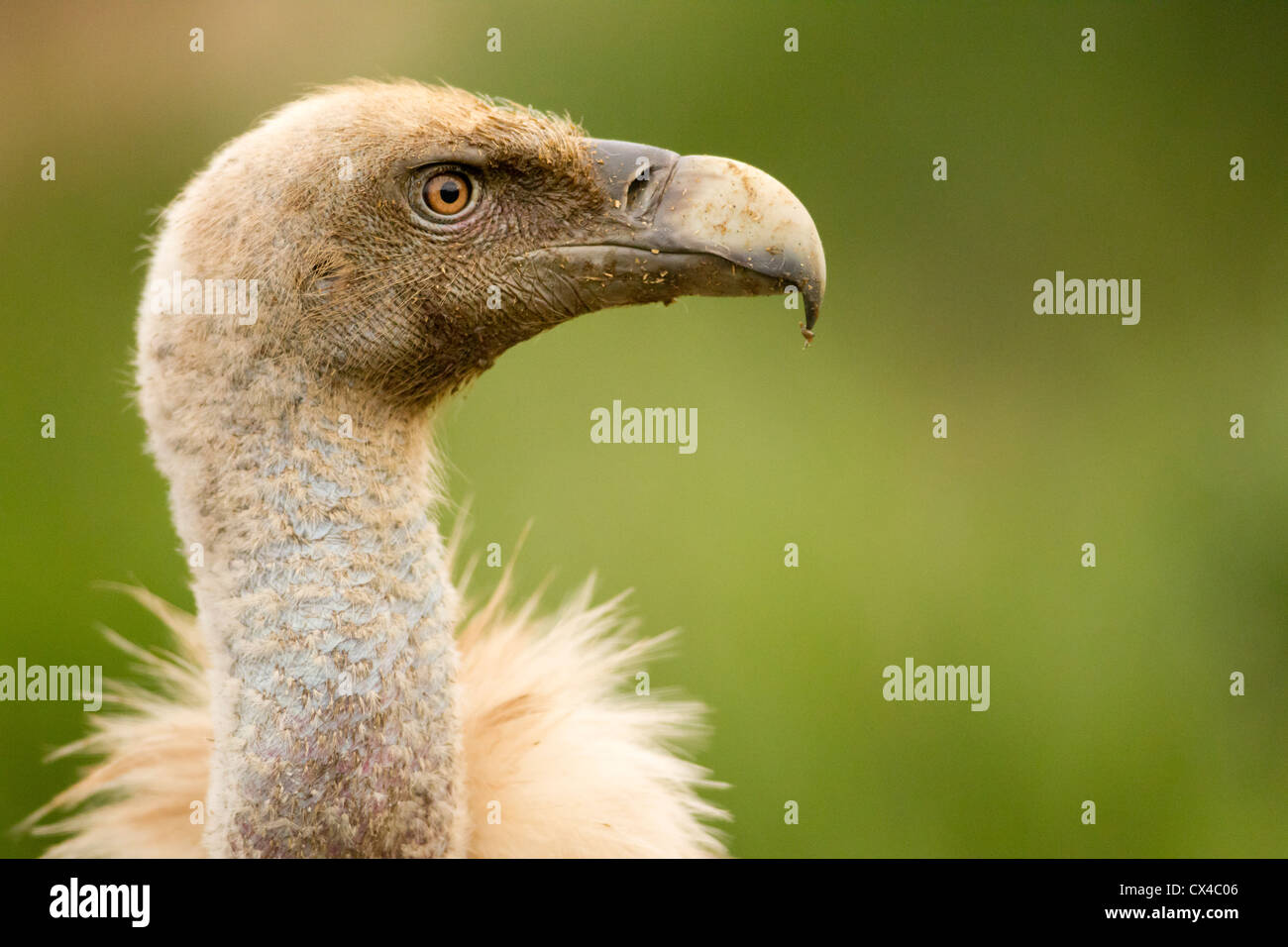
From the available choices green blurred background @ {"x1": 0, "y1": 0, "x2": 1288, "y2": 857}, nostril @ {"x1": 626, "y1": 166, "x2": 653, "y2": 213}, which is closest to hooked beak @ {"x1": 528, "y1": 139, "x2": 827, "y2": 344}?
nostril @ {"x1": 626, "y1": 166, "x2": 653, "y2": 213}

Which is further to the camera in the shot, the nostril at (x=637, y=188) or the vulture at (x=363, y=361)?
the nostril at (x=637, y=188)

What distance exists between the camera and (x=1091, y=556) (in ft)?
16.5

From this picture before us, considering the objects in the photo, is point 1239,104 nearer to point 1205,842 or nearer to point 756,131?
point 756,131

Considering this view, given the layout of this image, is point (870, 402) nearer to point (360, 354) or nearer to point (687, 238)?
point (687, 238)

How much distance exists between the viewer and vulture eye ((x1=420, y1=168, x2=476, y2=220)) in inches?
83.8

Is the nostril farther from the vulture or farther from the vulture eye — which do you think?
the vulture eye

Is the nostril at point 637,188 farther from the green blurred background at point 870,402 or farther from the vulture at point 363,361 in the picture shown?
Result: the green blurred background at point 870,402

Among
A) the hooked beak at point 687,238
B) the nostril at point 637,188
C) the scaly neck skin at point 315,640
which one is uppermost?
the nostril at point 637,188

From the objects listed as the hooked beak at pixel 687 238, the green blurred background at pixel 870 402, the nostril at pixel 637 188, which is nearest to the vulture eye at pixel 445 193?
the hooked beak at pixel 687 238

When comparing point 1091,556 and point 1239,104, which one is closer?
point 1091,556

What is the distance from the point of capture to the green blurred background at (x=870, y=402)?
14.9 ft
